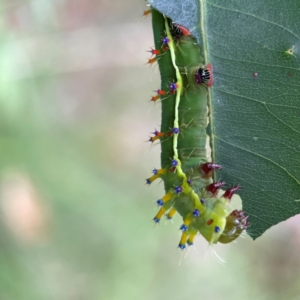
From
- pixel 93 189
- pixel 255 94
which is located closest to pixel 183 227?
pixel 255 94

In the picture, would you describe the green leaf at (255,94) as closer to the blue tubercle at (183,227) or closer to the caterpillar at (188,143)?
the caterpillar at (188,143)

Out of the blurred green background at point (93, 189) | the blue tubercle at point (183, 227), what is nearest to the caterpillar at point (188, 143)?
the blue tubercle at point (183, 227)

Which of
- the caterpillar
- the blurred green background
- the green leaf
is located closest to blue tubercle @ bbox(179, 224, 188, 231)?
the caterpillar

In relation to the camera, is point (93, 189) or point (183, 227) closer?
point (183, 227)

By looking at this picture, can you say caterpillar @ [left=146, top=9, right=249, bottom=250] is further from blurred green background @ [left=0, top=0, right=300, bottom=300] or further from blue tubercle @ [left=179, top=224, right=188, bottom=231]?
blurred green background @ [left=0, top=0, right=300, bottom=300]

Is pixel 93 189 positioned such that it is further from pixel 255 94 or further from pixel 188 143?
pixel 255 94
